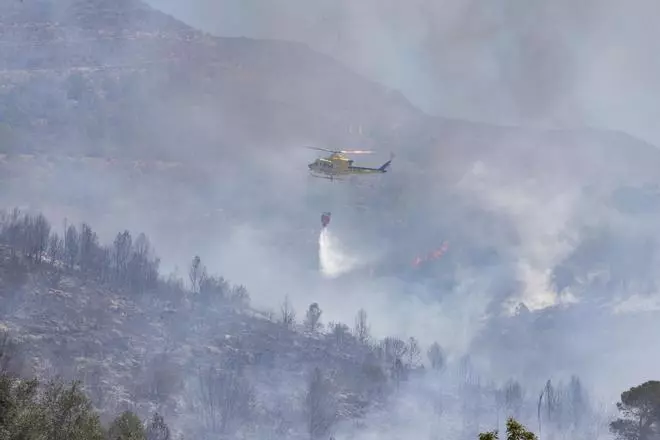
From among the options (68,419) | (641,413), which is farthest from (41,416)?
(641,413)

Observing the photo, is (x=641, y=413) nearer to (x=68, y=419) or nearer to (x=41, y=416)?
(x=68, y=419)

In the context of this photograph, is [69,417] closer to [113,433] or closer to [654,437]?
[113,433]

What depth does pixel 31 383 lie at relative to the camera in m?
111

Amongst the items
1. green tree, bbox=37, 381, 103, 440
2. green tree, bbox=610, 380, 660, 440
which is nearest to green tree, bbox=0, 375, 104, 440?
green tree, bbox=37, 381, 103, 440

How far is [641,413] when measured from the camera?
148m

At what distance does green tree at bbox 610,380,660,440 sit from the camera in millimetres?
145875

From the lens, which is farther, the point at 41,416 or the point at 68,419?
the point at 68,419

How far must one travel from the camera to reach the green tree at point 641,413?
145875mm

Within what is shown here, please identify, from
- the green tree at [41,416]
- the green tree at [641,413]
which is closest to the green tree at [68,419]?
the green tree at [41,416]

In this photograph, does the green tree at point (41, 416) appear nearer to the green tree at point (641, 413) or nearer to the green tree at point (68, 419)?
the green tree at point (68, 419)

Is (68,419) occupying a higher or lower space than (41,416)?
higher

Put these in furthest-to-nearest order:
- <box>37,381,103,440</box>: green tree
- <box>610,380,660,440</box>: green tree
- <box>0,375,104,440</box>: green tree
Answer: <box>610,380,660,440</box>: green tree, <box>37,381,103,440</box>: green tree, <box>0,375,104,440</box>: green tree

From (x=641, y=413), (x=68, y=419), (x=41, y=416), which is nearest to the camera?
(x=41, y=416)

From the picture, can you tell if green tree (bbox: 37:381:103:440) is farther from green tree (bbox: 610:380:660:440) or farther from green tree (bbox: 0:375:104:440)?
green tree (bbox: 610:380:660:440)
